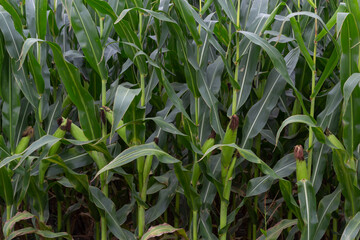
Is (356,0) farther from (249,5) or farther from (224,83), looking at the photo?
(224,83)

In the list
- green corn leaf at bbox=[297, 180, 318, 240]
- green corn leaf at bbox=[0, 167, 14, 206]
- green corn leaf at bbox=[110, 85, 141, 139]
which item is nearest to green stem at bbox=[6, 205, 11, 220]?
green corn leaf at bbox=[0, 167, 14, 206]

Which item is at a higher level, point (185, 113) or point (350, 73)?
point (350, 73)

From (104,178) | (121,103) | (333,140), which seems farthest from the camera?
(104,178)

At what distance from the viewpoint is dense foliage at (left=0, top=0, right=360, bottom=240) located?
5.50 ft

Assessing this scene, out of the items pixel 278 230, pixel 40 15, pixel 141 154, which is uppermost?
pixel 40 15

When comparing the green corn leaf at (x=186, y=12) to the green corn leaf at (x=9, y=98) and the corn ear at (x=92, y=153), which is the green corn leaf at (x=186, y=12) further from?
the green corn leaf at (x=9, y=98)

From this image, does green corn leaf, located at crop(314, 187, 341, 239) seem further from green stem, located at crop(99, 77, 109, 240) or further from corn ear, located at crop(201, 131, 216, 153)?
green stem, located at crop(99, 77, 109, 240)

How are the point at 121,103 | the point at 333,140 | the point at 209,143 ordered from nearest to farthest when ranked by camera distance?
the point at 121,103, the point at 333,140, the point at 209,143

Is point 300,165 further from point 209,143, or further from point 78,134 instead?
→ point 78,134

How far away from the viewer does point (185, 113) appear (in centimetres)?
174

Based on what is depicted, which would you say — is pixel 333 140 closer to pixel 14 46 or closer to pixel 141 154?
pixel 141 154

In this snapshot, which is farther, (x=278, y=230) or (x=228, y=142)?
(x=278, y=230)

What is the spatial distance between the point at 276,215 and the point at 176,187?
19.5 inches

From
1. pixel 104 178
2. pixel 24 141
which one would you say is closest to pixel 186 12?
pixel 104 178
